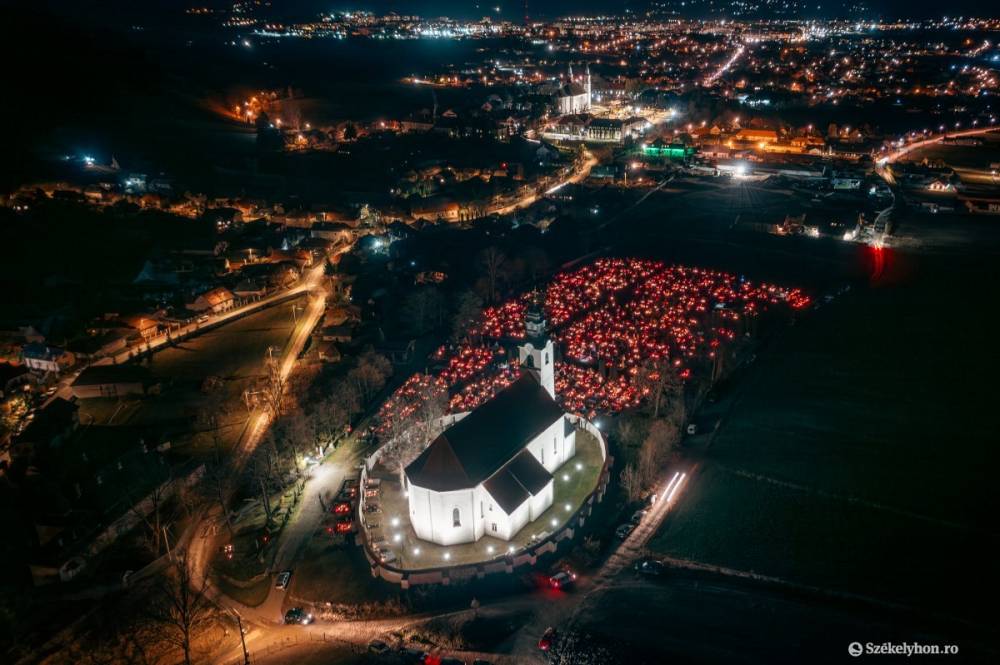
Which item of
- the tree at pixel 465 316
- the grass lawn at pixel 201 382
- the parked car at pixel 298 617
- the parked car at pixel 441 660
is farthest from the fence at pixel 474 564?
the tree at pixel 465 316

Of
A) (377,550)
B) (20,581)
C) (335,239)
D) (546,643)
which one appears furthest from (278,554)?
(335,239)

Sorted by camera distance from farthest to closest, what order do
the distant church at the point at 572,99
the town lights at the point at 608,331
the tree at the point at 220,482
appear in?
the distant church at the point at 572,99 < the town lights at the point at 608,331 < the tree at the point at 220,482

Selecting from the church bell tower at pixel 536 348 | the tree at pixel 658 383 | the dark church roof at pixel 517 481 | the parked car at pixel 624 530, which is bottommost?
the parked car at pixel 624 530

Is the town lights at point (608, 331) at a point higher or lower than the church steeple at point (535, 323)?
lower

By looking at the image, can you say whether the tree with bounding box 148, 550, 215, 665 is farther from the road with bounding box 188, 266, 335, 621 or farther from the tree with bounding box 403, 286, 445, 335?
the tree with bounding box 403, 286, 445, 335

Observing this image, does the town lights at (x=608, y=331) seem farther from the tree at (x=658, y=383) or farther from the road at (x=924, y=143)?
the road at (x=924, y=143)

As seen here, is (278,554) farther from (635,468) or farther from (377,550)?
(635,468)
